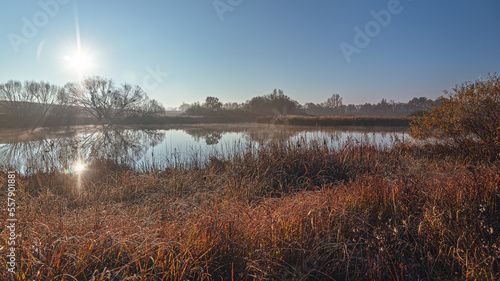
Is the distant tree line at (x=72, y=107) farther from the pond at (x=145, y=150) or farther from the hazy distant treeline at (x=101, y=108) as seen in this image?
the pond at (x=145, y=150)

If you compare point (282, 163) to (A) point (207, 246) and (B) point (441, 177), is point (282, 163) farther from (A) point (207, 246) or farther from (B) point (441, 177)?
(A) point (207, 246)

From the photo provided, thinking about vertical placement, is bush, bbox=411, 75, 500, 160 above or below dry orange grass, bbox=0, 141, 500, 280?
above

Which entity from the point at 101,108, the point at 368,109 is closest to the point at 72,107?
the point at 101,108

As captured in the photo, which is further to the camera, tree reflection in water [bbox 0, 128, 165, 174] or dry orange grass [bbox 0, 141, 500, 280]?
tree reflection in water [bbox 0, 128, 165, 174]

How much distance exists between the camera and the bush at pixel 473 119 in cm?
594

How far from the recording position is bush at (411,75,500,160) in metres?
5.94

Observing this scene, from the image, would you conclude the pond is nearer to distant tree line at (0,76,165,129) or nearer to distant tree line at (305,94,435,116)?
distant tree line at (0,76,165,129)

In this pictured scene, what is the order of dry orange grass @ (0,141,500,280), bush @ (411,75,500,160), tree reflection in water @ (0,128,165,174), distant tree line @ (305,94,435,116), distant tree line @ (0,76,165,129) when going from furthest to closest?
1. distant tree line @ (305,94,435,116)
2. distant tree line @ (0,76,165,129)
3. tree reflection in water @ (0,128,165,174)
4. bush @ (411,75,500,160)
5. dry orange grass @ (0,141,500,280)

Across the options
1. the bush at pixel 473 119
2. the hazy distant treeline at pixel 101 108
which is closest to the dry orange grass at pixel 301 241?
the bush at pixel 473 119

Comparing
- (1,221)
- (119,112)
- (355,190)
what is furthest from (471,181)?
(119,112)

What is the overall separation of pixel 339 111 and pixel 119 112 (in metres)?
60.2

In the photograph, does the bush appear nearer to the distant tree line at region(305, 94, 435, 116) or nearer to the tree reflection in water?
the tree reflection in water

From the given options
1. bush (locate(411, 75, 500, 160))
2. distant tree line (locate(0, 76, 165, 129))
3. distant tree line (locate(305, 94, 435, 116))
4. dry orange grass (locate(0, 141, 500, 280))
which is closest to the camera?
dry orange grass (locate(0, 141, 500, 280))

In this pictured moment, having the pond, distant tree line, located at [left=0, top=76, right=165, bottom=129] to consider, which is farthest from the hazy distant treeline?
the pond
